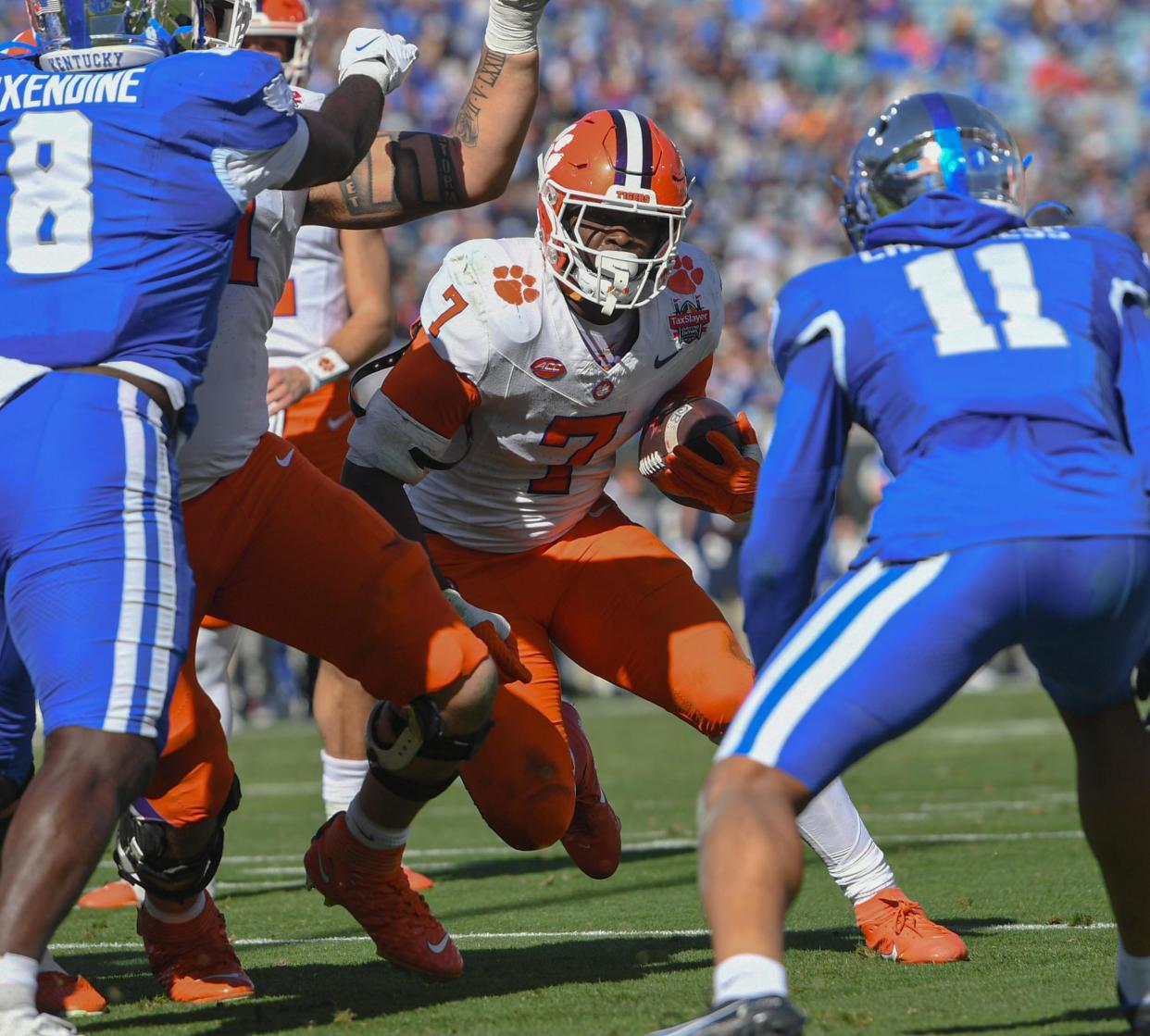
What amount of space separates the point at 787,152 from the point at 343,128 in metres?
18.4

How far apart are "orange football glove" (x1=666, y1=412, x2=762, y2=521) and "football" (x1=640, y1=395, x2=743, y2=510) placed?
17 millimetres

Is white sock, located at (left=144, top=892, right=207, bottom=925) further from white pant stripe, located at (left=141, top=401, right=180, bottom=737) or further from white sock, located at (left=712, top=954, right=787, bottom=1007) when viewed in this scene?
white sock, located at (left=712, top=954, right=787, bottom=1007)

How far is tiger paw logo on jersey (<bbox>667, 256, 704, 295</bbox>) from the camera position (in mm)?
4504

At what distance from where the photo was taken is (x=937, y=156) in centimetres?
305

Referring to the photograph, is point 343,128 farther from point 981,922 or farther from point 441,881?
point 441,881

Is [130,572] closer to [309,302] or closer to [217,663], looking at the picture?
[217,663]

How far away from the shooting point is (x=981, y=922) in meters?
4.40

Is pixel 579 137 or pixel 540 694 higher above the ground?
pixel 579 137

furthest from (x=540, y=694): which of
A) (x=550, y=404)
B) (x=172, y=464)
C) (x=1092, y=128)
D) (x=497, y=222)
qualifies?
(x=1092, y=128)

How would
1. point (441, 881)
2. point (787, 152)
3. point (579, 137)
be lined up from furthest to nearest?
point (787, 152)
point (441, 881)
point (579, 137)

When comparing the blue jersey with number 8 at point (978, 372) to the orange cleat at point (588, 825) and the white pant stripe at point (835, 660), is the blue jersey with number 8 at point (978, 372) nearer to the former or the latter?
the white pant stripe at point (835, 660)

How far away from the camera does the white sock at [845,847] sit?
Result: 4.13 metres

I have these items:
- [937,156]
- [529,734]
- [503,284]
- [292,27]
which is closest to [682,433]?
[503,284]

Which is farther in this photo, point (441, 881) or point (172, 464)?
point (441, 881)
